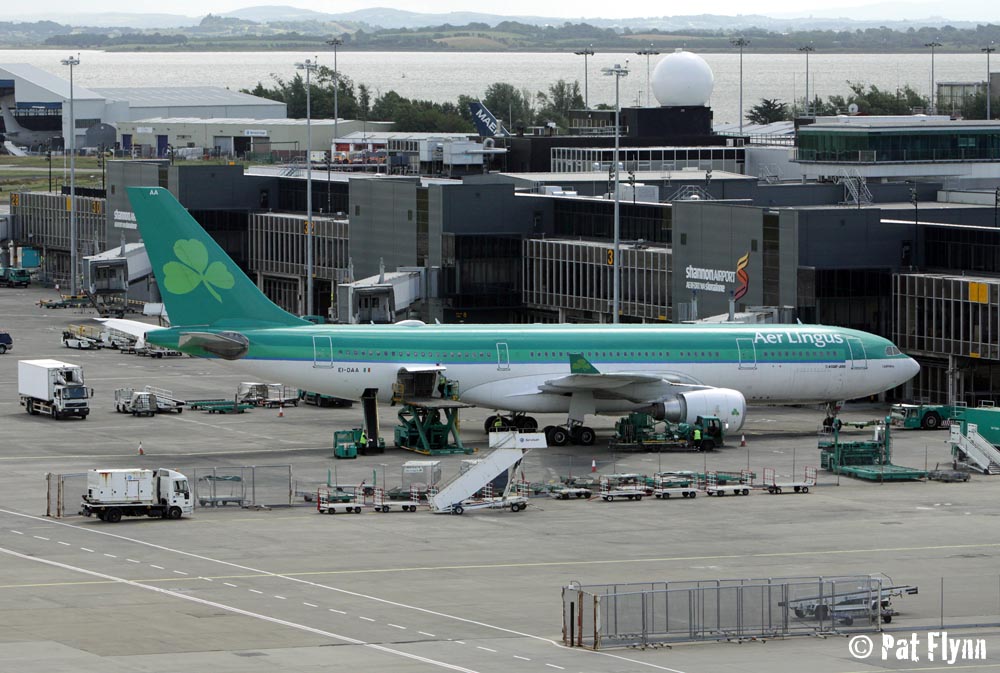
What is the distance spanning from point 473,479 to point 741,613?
61.9 feet

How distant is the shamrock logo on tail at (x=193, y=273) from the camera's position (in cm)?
7188

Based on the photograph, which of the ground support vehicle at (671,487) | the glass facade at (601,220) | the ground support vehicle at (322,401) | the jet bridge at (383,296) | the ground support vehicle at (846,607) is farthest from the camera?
the glass facade at (601,220)

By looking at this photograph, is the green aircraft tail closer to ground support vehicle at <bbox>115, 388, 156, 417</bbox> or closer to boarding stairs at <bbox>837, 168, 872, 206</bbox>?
ground support vehicle at <bbox>115, 388, 156, 417</bbox>

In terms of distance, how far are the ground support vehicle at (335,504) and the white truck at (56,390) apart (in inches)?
923

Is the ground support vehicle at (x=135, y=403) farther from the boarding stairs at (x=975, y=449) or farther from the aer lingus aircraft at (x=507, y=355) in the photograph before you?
the boarding stairs at (x=975, y=449)

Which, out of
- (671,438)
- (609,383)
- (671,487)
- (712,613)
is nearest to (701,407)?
(671,438)

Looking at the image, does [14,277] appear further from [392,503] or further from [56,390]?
[392,503]

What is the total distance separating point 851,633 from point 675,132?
128633 mm

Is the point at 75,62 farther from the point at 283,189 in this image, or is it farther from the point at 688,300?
the point at 688,300

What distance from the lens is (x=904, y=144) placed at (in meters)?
138

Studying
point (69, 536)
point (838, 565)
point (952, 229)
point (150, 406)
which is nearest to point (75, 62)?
point (150, 406)

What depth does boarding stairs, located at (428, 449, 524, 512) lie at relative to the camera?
58500mm

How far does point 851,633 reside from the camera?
136 feet

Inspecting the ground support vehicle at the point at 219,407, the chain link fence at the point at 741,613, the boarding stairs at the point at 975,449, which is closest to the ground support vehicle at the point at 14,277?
the ground support vehicle at the point at 219,407
